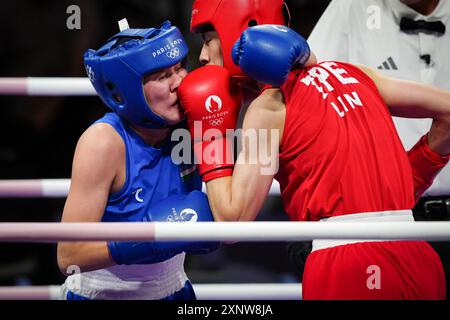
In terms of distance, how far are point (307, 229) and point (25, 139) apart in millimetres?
2106

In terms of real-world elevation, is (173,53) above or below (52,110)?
above

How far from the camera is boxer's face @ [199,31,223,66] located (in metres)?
1.99

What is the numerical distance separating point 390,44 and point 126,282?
119 centimetres

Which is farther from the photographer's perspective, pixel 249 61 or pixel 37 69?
pixel 37 69

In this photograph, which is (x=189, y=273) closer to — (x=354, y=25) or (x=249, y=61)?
(x=354, y=25)

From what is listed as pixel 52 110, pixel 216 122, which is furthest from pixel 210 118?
pixel 52 110

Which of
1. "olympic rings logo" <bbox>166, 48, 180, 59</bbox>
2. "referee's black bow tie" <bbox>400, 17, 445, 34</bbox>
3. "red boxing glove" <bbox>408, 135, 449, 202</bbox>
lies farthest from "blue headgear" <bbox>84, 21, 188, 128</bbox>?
"referee's black bow tie" <bbox>400, 17, 445, 34</bbox>

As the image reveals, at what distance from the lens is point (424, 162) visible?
203 centimetres

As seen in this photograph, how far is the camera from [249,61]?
173cm

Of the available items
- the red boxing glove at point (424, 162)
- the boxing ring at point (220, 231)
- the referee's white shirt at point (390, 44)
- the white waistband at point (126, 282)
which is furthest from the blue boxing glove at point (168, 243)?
the referee's white shirt at point (390, 44)

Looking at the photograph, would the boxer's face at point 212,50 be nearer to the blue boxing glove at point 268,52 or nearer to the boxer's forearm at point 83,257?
the blue boxing glove at point 268,52

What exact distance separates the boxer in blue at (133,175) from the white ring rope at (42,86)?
29 cm

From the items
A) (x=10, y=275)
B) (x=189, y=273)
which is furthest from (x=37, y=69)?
(x=189, y=273)

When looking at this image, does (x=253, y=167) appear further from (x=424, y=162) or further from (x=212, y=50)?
(x=424, y=162)
